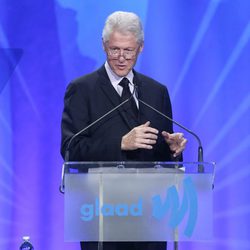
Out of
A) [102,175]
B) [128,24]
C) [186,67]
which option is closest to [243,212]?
[186,67]

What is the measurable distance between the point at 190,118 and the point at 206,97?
138 mm

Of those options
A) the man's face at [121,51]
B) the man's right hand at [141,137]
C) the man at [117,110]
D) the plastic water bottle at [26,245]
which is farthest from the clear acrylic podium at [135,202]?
the plastic water bottle at [26,245]

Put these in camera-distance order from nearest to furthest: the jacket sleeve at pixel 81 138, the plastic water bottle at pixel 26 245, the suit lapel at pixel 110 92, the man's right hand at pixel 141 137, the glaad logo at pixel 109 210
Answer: the glaad logo at pixel 109 210 < the man's right hand at pixel 141 137 < the jacket sleeve at pixel 81 138 < the suit lapel at pixel 110 92 < the plastic water bottle at pixel 26 245

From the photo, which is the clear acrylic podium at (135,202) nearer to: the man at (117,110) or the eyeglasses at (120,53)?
the man at (117,110)

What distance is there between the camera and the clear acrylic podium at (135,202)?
69.6 inches

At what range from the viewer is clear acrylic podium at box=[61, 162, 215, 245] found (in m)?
1.77

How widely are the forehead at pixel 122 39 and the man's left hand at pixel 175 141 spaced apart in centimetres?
39

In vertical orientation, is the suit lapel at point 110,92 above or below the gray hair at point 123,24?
below

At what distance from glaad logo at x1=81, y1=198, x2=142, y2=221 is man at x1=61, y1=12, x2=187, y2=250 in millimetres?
296

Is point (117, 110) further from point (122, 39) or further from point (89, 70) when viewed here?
point (89, 70)

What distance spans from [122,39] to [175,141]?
446 millimetres

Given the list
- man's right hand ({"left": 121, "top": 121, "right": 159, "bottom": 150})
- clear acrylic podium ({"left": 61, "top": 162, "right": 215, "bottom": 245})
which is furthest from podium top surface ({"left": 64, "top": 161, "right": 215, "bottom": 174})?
man's right hand ({"left": 121, "top": 121, "right": 159, "bottom": 150})

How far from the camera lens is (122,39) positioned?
7.38 feet

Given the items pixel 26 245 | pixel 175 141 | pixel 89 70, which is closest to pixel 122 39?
pixel 175 141
